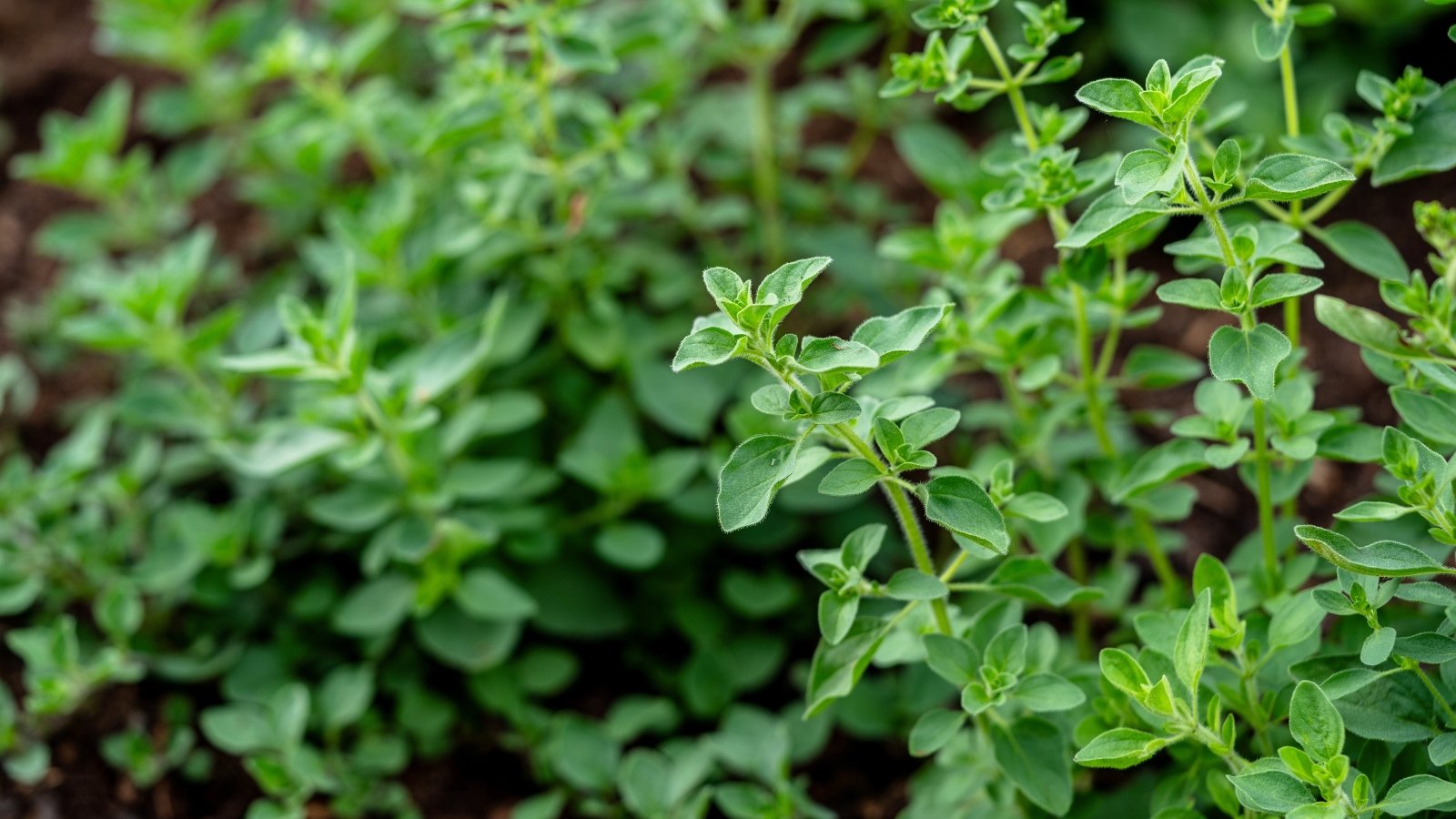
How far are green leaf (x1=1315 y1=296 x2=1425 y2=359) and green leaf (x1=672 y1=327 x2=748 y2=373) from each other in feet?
2.38

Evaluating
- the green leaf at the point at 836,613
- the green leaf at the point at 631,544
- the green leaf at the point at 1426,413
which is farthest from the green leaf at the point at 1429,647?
the green leaf at the point at 631,544

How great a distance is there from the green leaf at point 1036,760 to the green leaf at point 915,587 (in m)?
0.23

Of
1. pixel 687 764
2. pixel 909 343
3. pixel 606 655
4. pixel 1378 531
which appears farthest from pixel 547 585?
pixel 1378 531

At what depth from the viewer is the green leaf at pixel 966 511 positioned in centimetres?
130

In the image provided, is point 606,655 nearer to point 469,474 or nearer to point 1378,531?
point 469,474

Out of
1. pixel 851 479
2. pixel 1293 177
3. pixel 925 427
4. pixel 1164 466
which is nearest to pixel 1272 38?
pixel 1293 177

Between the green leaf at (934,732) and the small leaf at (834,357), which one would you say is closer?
the small leaf at (834,357)

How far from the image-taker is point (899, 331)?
1324mm

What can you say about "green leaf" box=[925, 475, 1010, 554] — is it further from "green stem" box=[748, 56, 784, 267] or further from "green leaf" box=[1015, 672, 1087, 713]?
"green stem" box=[748, 56, 784, 267]

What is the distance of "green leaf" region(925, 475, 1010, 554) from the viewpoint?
4.25 ft

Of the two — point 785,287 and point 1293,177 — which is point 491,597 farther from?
point 1293,177

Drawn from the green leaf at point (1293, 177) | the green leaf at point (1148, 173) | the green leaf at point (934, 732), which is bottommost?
the green leaf at point (934, 732)

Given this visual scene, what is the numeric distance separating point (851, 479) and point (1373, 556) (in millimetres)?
534

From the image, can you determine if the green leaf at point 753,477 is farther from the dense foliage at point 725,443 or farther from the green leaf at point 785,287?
the green leaf at point 785,287
